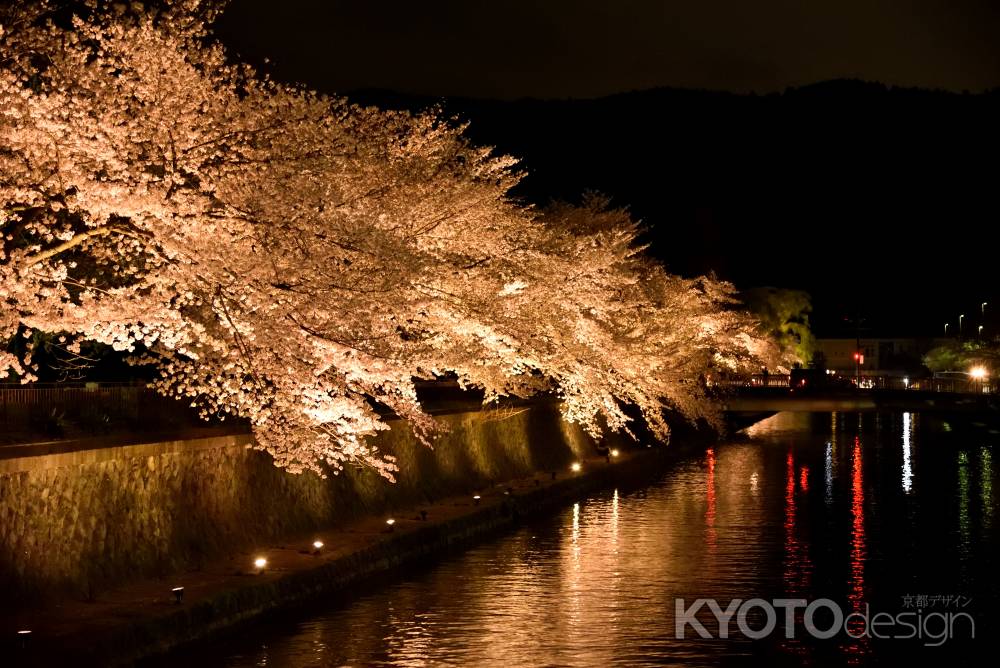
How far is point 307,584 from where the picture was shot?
16.1m

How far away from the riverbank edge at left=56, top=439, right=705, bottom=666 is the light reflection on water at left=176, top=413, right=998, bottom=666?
1.02 feet

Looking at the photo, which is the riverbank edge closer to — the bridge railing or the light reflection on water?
the light reflection on water

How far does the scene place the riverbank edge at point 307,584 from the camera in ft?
39.2

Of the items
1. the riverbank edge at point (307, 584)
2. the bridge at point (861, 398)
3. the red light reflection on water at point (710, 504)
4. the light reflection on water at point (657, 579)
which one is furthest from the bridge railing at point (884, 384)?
the riverbank edge at point (307, 584)

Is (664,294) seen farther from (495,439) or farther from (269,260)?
(269,260)

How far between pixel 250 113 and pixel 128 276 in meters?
3.32

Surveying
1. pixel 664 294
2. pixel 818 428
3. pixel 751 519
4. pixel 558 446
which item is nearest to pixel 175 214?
pixel 751 519

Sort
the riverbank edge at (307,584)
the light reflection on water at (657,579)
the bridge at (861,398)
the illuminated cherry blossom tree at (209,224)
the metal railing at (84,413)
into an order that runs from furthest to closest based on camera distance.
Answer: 1. the bridge at (861,398)
2. the metal railing at (84,413)
3. the illuminated cherry blossom tree at (209,224)
4. the light reflection on water at (657,579)
5. the riverbank edge at (307,584)

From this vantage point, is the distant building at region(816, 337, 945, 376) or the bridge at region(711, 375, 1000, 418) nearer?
the bridge at region(711, 375, 1000, 418)

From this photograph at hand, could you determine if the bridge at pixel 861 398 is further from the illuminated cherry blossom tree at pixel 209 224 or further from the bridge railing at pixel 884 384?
the illuminated cherry blossom tree at pixel 209 224

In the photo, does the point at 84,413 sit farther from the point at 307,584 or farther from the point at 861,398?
the point at 861,398

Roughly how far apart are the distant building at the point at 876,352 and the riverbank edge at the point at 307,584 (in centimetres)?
12209

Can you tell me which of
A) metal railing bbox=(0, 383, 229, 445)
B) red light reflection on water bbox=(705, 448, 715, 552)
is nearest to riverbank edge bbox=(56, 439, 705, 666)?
red light reflection on water bbox=(705, 448, 715, 552)

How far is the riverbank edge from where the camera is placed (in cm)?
1195
